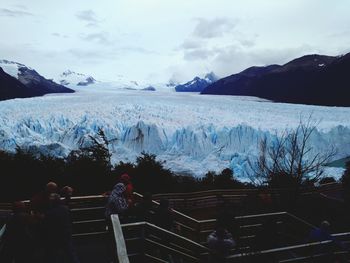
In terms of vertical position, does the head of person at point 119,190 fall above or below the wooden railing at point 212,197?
above

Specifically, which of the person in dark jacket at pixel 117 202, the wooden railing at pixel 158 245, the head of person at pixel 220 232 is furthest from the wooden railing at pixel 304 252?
the person in dark jacket at pixel 117 202

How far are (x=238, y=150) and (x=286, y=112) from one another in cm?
1206

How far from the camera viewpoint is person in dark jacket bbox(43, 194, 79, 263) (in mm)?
5258

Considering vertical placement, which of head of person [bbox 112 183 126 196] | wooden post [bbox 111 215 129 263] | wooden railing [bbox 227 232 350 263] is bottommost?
wooden railing [bbox 227 232 350 263]

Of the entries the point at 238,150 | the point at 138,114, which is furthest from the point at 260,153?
the point at 138,114

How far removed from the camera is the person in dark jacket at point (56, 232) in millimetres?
5258

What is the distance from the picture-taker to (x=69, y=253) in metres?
5.42

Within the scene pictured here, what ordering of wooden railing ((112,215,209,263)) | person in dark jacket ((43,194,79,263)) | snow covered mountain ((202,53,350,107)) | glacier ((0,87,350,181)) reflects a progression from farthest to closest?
snow covered mountain ((202,53,350,107)), glacier ((0,87,350,181)), wooden railing ((112,215,209,263)), person in dark jacket ((43,194,79,263))

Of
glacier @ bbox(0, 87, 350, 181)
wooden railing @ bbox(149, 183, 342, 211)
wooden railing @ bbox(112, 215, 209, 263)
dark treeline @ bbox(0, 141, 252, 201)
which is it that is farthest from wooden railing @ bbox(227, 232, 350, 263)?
glacier @ bbox(0, 87, 350, 181)

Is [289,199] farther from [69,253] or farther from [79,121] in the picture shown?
[79,121]

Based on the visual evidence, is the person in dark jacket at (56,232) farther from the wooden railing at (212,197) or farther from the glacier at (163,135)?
the glacier at (163,135)

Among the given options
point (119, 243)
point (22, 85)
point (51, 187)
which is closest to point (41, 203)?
point (51, 187)

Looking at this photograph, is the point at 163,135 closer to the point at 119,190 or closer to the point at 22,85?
the point at 119,190

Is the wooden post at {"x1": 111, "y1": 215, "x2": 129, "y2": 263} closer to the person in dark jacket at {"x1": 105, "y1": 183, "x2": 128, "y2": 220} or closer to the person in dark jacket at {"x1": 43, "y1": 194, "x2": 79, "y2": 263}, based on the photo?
the person in dark jacket at {"x1": 43, "y1": 194, "x2": 79, "y2": 263}
